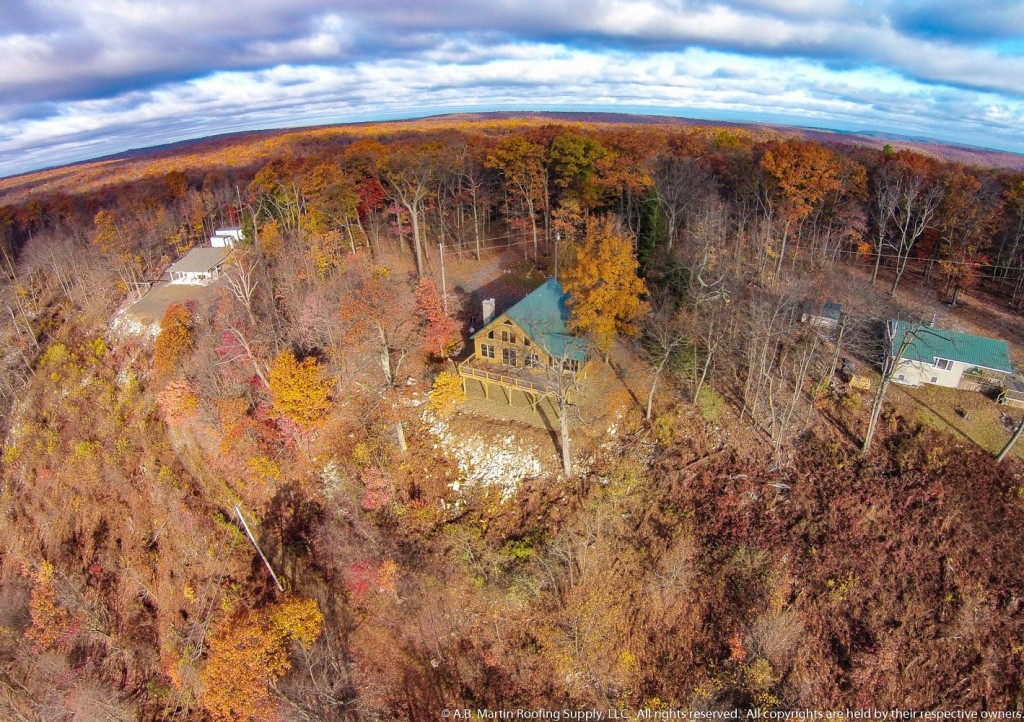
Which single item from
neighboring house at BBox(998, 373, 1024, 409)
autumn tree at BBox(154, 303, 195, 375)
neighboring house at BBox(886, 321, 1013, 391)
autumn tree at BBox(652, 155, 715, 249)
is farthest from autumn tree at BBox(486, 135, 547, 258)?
neighboring house at BBox(998, 373, 1024, 409)

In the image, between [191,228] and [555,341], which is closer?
[555,341]

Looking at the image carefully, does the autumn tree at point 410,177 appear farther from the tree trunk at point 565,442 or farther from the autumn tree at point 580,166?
the tree trunk at point 565,442

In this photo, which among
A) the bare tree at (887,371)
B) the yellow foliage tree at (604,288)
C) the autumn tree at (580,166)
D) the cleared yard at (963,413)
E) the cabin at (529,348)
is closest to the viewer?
the bare tree at (887,371)

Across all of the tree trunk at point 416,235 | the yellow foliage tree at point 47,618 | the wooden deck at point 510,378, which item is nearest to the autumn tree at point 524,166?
the tree trunk at point 416,235

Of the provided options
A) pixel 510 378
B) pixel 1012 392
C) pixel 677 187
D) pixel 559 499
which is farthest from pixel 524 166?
pixel 1012 392

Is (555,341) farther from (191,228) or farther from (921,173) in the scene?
(191,228)

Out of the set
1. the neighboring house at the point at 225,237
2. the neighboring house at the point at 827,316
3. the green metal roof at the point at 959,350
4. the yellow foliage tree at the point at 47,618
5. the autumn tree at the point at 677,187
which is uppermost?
the autumn tree at the point at 677,187

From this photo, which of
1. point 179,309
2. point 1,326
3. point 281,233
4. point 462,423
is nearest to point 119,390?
point 179,309

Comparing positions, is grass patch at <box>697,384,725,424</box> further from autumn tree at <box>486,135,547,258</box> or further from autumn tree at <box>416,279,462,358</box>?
autumn tree at <box>486,135,547,258</box>
